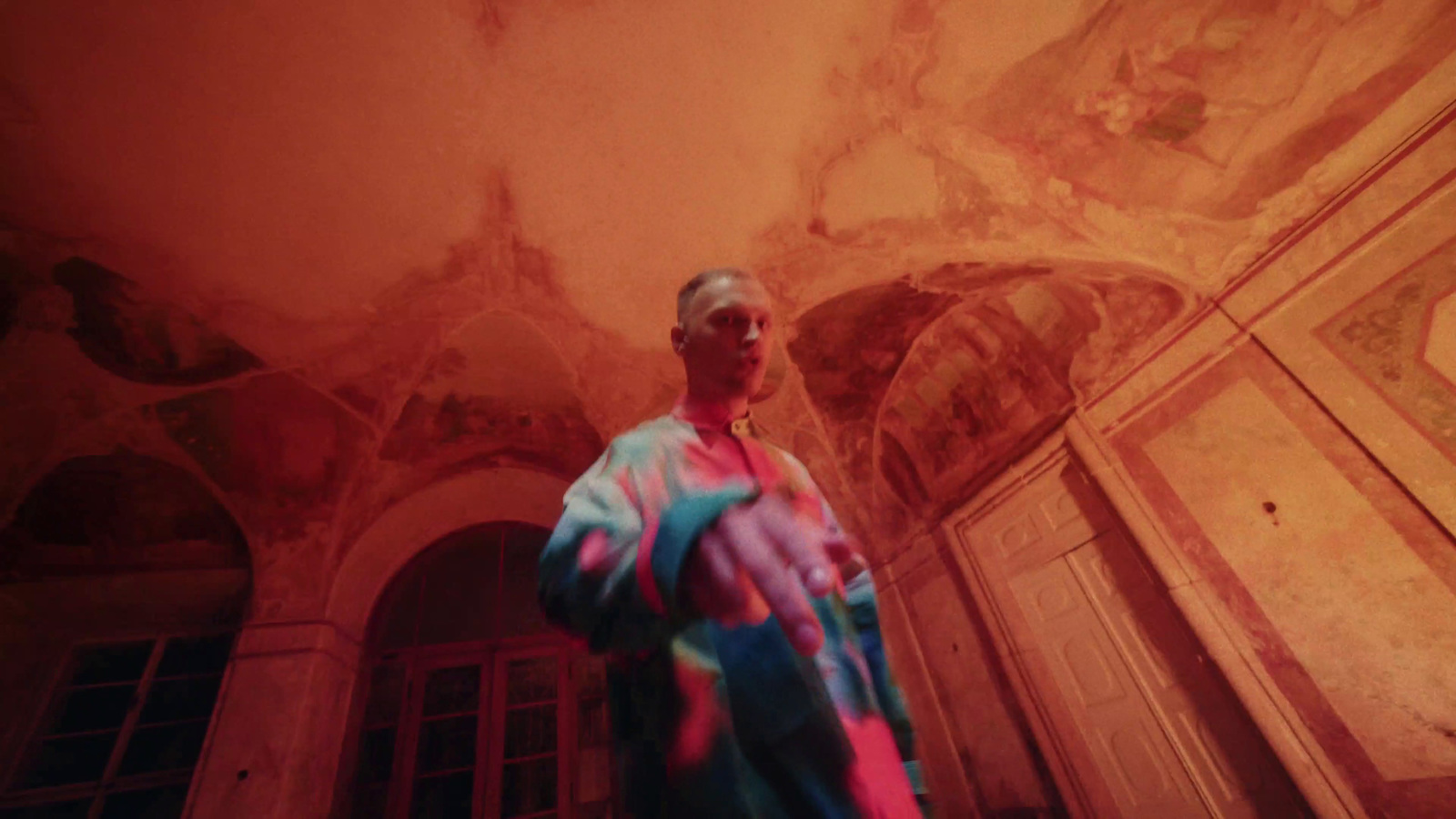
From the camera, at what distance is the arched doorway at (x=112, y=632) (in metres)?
4.64

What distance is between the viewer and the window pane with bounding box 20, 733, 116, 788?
4.64m

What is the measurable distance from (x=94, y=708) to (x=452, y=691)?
3.00m

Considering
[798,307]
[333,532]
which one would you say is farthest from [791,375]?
[333,532]

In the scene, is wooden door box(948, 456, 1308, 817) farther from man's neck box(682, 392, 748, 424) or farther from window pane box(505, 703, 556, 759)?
window pane box(505, 703, 556, 759)

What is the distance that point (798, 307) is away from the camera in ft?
14.4

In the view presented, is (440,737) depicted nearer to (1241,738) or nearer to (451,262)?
(451,262)

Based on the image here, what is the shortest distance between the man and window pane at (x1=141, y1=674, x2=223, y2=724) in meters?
6.37

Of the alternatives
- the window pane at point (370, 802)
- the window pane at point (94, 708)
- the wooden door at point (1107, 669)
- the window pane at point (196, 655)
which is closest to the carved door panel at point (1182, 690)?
the wooden door at point (1107, 669)

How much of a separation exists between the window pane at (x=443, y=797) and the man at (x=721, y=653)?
5.41 metres

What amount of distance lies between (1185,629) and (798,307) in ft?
9.97

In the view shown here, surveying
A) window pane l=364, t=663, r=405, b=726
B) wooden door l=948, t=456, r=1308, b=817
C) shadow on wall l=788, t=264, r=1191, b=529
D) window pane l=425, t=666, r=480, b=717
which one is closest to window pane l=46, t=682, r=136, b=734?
window pane l=364, t=663, r=405, b=726

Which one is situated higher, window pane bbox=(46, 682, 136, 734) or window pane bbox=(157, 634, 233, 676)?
window pane bbox=(157, 634, 233, 676)

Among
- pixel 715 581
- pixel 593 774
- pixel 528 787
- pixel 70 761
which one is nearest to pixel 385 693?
pixel 528 787

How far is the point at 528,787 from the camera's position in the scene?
199 inches
